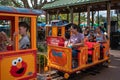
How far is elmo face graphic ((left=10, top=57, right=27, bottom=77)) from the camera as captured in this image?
459 cm

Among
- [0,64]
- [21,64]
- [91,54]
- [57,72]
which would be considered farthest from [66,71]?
[0,64]

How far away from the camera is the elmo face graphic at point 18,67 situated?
459 centimetres

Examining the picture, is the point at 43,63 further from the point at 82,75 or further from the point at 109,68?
the point at 109,68

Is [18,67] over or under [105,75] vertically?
over

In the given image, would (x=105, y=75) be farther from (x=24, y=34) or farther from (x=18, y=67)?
(x=18, y=67)

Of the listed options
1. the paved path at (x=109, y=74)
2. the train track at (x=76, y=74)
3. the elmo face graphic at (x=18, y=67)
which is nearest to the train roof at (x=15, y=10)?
the elmo face graphic at (x=18, y=67)

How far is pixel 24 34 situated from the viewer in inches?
198

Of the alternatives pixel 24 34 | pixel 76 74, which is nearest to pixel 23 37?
pixel 24 34

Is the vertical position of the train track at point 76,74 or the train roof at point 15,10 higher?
the train roof at point 15,10

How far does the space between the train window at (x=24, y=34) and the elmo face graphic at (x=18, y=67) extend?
0.34m

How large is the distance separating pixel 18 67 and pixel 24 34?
31.4 inches

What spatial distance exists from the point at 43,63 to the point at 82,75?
57.5 inches

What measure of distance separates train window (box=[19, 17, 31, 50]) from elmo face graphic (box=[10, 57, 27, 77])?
1.11 ft

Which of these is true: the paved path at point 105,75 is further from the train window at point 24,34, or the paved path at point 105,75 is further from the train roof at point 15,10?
the train roof at point 15,10
